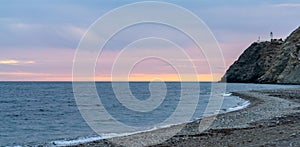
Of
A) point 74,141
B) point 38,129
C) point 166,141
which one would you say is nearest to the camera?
point 166,141

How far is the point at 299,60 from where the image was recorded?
148m

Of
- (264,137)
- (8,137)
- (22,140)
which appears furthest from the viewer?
(8,137)

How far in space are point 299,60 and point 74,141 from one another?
13550 cm

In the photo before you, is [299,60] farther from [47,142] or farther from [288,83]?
[47,142]

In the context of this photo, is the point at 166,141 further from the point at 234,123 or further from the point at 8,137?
the point at 8,137

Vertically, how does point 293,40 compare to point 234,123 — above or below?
above

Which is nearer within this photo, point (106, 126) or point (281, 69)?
point (106, 126)

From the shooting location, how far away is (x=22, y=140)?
1099 inches

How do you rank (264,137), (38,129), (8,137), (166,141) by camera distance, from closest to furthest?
(264,137)
(166,141)
(8,137)
(38,129)

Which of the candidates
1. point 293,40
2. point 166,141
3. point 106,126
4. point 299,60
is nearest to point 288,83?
point 299,60

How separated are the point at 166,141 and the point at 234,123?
8.67 m

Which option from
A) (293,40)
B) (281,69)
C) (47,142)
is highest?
(293,40)

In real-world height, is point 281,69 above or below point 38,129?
above

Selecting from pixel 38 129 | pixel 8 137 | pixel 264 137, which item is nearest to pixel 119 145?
pixel 264 137
